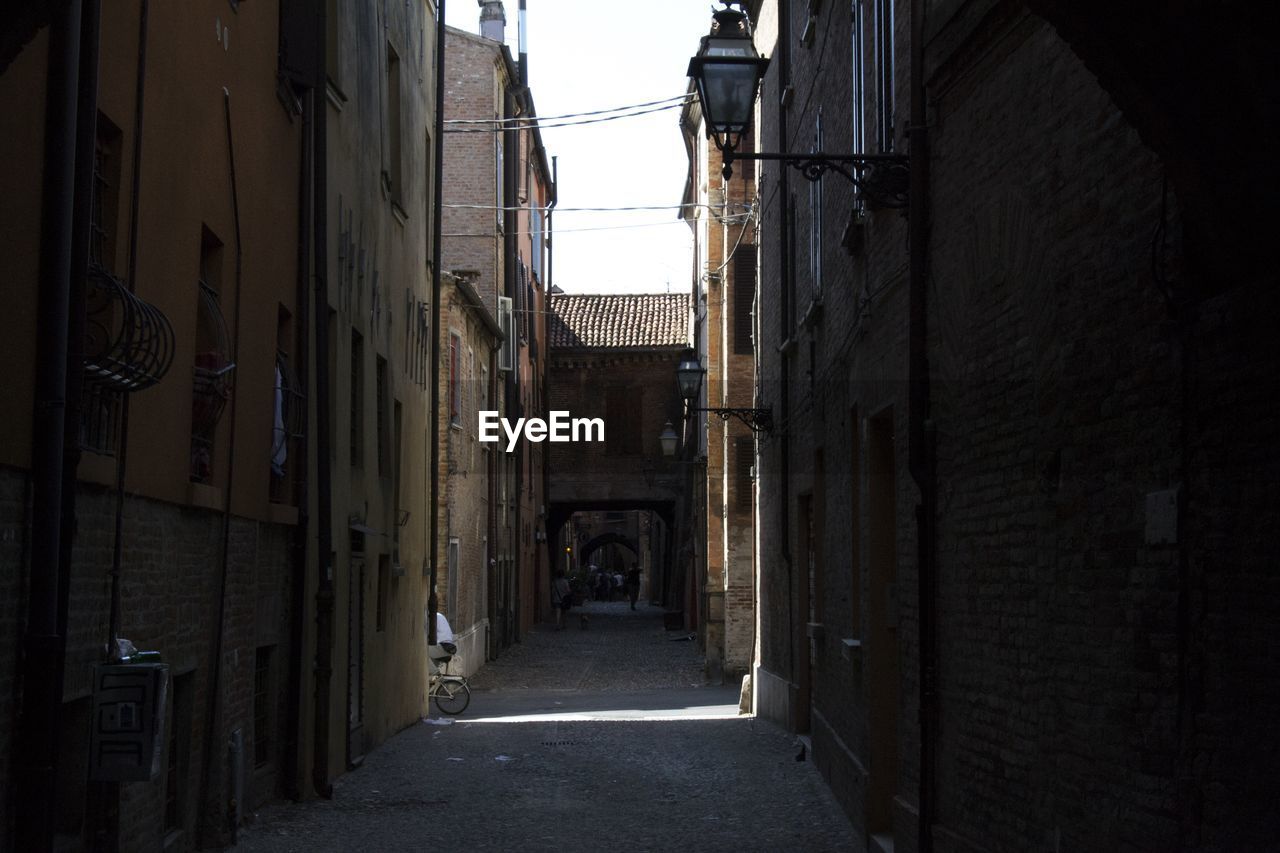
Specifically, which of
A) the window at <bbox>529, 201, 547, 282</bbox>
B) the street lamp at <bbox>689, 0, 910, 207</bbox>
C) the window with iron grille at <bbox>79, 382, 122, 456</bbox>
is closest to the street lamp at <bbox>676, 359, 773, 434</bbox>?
the street lamp at <bbox>689, 0, 910, 207</bbox>

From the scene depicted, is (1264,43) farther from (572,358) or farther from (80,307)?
(572,358)

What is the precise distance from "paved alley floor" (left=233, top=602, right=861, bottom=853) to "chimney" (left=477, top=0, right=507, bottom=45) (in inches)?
919

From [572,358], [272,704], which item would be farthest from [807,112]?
[572,358]

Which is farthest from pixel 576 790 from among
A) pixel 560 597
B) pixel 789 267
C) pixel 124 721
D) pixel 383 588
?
pixel 560 597

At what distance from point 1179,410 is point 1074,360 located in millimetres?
1131

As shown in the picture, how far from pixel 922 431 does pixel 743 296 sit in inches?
817

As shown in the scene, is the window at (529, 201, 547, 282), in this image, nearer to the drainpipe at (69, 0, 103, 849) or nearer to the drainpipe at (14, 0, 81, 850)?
the drainpipe at (69, 0, 103, 849)

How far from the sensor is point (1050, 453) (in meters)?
6.82

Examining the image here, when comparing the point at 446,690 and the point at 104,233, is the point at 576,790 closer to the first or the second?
the point at 104,233

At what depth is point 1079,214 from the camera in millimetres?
6441

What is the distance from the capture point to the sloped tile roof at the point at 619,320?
5097 centimetres

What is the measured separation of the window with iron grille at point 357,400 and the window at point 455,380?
38.5 feet

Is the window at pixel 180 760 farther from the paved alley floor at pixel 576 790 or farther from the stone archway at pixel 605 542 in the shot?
the stone archway at pixel 605 542

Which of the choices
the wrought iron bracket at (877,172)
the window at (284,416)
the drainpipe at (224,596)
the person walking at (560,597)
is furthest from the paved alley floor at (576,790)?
the person walking at (560,597)
